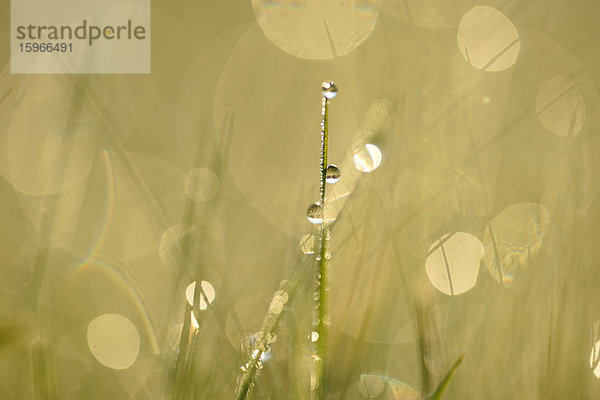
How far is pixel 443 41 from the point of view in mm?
3420

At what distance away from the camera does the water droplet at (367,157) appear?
102 cm

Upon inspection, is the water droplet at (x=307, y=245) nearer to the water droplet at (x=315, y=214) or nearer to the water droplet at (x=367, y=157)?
the water droplet at (x=315, y=214)

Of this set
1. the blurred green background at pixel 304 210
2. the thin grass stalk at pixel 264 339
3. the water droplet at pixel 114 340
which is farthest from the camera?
the water droplet at pixel 114 340

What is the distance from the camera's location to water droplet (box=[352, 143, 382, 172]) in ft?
3.33

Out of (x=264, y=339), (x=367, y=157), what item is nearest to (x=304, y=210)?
(x=367, y=157)

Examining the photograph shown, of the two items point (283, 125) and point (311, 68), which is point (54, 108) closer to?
point (283, 125)

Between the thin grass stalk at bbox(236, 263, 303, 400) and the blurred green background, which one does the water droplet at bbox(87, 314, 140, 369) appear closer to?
the blurred green background

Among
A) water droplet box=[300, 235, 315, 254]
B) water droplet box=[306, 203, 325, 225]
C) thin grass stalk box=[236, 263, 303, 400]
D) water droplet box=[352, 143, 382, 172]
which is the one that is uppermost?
water droplet box=[352, 143, 382, 172]

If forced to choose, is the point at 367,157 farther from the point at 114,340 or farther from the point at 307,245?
the point at 114,340

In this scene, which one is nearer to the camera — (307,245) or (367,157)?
(307,245)

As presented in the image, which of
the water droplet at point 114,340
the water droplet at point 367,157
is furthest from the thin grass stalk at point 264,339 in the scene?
the water droplet at point 114,340

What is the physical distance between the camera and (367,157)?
3.54 ft

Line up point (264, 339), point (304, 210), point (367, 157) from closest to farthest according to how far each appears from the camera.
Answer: point (264, 339) < point (367, 157) < point (304, 210)

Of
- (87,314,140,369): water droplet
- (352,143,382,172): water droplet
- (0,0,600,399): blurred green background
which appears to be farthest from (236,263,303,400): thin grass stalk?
(87,314,140,369): water droplet
